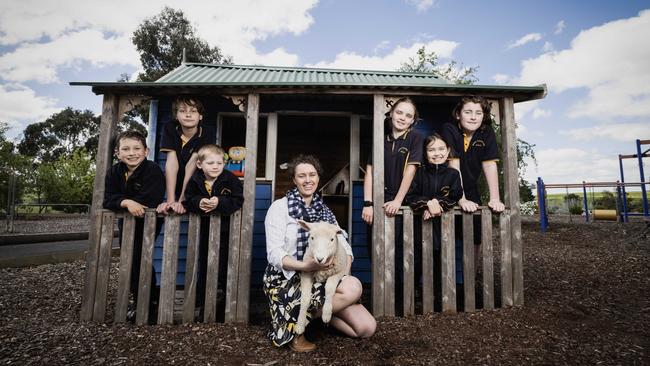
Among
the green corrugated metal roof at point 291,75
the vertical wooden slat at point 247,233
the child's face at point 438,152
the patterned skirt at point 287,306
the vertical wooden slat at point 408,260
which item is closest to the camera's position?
the patterned skirt at point 287,306

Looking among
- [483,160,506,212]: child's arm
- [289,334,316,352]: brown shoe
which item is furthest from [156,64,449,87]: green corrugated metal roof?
[289,334,316,352]: brown shoe

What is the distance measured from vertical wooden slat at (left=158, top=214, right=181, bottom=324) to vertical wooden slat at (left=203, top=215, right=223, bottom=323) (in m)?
0.38

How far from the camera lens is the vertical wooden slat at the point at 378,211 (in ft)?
12.3

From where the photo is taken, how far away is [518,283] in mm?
3871

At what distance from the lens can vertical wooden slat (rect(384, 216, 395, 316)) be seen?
3738 mm

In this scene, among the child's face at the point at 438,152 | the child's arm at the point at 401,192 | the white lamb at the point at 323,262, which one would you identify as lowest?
the white lamb at the point at 323,262

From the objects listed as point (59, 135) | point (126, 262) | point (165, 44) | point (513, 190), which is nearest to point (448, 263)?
point (513, 190)

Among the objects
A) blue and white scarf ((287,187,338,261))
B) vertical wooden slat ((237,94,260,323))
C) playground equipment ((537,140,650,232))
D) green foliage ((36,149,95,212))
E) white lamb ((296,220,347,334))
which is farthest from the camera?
green foliage ((36,149,95,212))

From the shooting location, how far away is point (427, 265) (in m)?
3.75

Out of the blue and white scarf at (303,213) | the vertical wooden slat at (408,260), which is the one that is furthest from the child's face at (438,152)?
the blue and white scarf at (303,213)

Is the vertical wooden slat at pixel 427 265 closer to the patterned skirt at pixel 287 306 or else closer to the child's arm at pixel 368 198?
the child's arm at pixel 368 198

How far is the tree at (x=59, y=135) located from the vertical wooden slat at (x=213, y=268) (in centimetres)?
4517

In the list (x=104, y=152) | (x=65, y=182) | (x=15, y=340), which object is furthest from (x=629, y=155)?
(x=65, y=182)

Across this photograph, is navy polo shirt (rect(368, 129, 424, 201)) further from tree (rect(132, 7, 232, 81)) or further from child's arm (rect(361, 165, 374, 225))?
tree (rect(132, 7, 232, 81))
